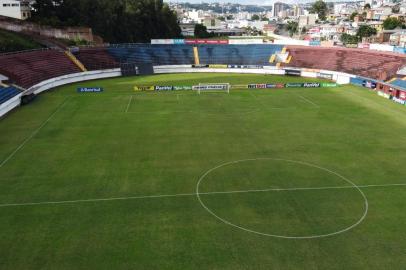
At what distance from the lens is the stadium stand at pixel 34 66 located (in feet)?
179

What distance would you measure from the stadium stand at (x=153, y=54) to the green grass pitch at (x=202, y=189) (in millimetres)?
36658

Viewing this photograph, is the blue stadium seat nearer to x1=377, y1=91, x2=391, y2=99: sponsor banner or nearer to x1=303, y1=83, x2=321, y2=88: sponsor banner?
x1=303, y1=83, x2=321, y2=88: sponsor banner

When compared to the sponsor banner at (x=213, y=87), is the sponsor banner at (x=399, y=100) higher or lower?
lower

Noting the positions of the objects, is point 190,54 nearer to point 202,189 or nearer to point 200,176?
point 200,176

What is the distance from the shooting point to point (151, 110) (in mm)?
45125

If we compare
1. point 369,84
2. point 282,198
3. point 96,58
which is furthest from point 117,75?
point 282,198

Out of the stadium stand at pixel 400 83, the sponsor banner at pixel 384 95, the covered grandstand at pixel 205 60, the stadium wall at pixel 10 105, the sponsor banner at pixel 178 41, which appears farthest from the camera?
the sponsor banner at pixel 178 41

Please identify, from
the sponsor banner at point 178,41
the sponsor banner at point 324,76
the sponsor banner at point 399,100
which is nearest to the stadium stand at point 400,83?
the sponsor banner at point 399,100

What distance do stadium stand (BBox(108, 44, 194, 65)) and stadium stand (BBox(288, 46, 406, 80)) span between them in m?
23.4

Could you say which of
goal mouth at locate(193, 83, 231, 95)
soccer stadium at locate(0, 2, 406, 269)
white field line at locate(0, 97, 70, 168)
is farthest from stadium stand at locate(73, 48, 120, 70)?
white field line at locate(0, 97, 70, 168)

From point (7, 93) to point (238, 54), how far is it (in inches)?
2056

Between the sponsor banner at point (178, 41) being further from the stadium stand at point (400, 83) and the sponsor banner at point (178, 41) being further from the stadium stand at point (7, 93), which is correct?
the stadium stand at point (400, 83)

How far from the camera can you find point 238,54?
279 feet

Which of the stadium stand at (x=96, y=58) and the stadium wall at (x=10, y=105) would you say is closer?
the stadium wall at (x=10, y=105)
